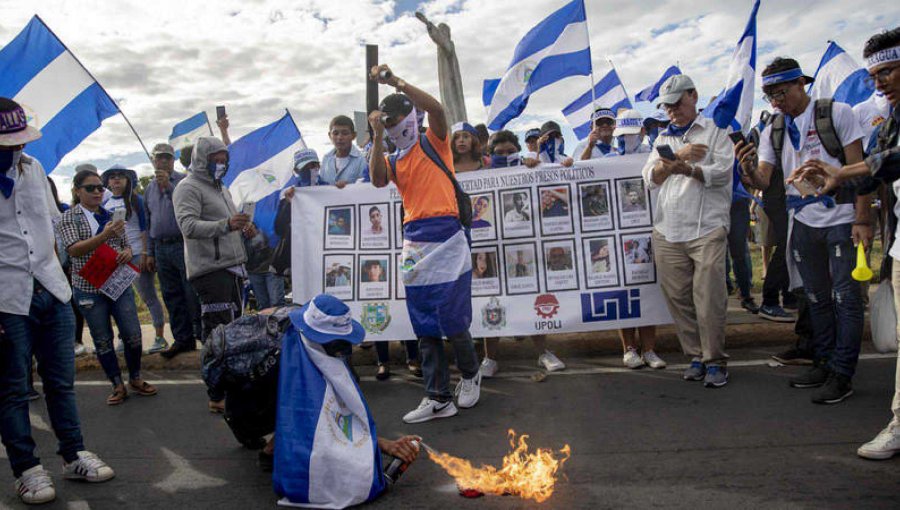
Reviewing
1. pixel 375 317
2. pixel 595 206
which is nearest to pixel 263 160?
pixel 375 317

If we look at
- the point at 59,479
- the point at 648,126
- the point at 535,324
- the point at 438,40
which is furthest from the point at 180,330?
the point at 438,40

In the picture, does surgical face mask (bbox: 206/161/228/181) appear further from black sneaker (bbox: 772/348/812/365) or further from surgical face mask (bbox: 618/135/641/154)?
black sneaker (bbox: 772/348/812/365)

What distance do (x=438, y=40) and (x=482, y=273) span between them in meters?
5.81

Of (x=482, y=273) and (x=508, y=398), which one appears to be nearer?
(x=508, y=398)

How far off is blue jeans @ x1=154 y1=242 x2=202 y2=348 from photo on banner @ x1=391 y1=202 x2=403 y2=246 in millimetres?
Answer: 2253

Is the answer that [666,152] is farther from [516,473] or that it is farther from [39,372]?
[39,372]

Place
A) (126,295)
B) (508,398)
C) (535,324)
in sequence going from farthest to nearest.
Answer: (535,324) → (126,295) → (508,398)

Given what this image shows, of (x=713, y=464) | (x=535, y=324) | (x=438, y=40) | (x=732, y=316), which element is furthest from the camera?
(x=438, y=40)

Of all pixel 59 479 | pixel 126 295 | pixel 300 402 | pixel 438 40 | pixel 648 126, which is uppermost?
pixel 438 40

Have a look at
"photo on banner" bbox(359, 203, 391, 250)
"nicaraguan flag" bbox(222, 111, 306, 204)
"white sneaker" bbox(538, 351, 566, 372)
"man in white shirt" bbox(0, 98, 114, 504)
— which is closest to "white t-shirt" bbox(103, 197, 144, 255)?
"nicaraguan flag" bbox(222, 111, 306, 204)

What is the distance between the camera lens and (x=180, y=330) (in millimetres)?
6891

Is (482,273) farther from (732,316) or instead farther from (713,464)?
(713,464)

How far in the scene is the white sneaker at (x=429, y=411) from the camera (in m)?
4.62

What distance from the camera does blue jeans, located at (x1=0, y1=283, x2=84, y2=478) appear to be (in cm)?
360
